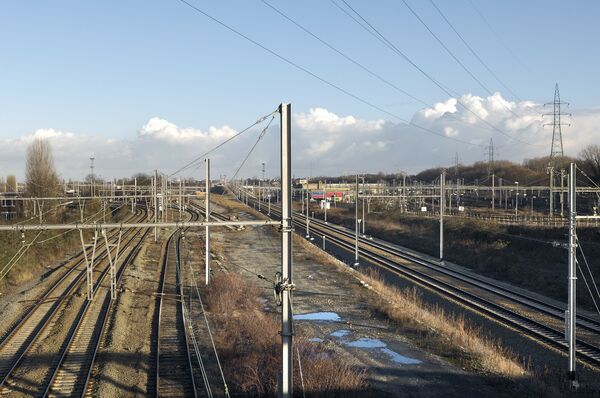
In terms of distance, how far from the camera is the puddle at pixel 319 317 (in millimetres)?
19406

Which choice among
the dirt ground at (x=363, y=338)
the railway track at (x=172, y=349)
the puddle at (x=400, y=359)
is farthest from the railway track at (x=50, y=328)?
the puddle at (x=400, y=359)

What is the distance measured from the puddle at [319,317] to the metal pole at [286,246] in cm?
1077

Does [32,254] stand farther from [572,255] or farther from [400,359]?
[572,255]

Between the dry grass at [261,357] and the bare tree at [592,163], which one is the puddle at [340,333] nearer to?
the dry grass at [261,357]

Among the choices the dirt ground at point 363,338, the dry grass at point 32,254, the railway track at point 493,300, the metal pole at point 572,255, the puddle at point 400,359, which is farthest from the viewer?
the dry grass at point 32,254

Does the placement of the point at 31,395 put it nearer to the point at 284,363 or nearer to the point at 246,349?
the point at 246,349

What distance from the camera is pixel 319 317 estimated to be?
19781 millimetres

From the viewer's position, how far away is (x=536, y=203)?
90.3 metres

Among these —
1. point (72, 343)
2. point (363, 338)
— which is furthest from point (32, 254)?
point (363, 338)

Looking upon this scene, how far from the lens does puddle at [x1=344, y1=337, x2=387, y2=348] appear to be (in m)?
15.9

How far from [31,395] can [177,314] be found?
303 inches

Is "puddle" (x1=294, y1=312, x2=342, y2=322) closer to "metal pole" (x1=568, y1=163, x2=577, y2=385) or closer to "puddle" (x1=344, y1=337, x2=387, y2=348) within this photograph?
"puddle" (x1=344, y1=337, x2=387, y2=348)

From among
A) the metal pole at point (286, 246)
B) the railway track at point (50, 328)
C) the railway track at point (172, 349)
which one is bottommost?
the railway track at point (172, 349)

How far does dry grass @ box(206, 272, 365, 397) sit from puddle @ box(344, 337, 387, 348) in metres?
1.62
